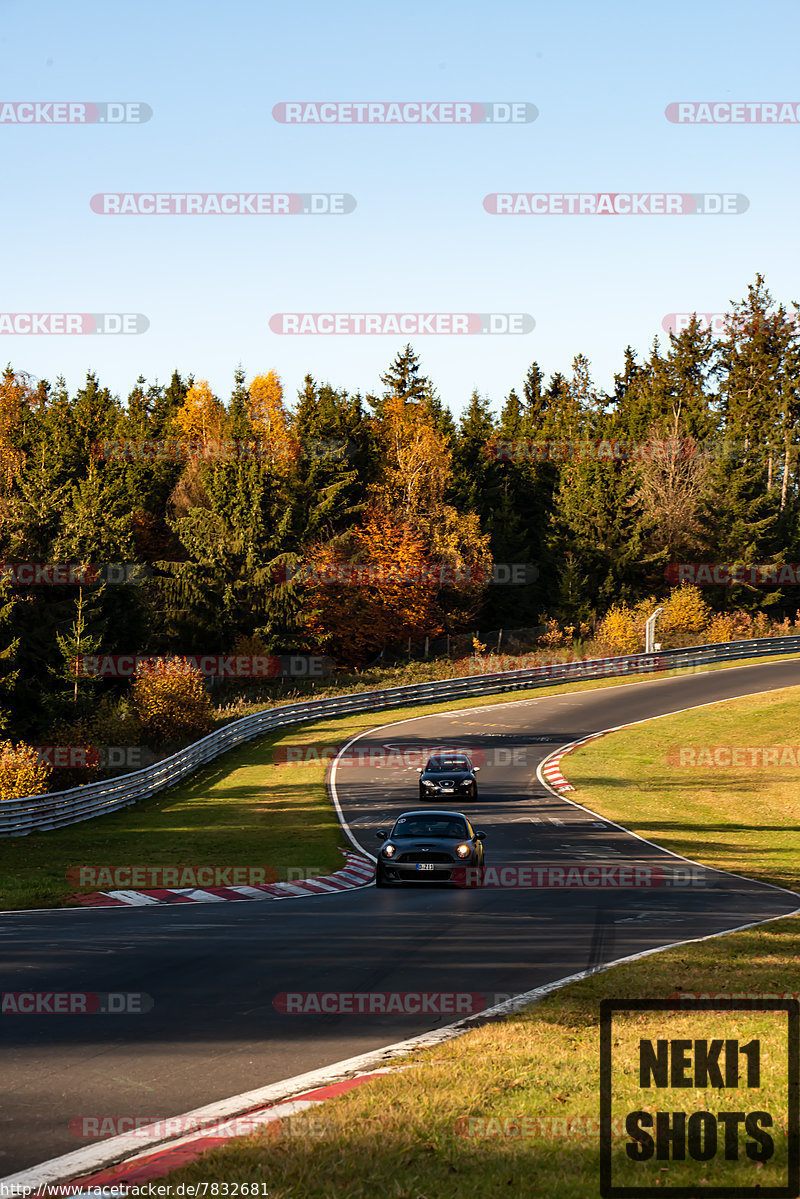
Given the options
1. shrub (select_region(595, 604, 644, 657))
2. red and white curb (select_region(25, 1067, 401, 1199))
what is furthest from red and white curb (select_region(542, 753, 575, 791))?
red and white curb (select_region(25, 1067, 401, 1199))

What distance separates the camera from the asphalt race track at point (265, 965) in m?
7.57

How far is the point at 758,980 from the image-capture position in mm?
10445

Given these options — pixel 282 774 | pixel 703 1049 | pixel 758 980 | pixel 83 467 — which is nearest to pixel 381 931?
pixel 758 980

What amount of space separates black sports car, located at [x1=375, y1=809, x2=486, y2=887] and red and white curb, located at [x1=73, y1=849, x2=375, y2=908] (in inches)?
38.5

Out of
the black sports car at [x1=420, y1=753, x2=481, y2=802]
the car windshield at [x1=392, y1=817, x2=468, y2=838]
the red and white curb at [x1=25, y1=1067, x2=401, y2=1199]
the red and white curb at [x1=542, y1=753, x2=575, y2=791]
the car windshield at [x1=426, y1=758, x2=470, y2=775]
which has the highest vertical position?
the red and white curb at [x1=25, y1=1067, x2=401, y2=1199]

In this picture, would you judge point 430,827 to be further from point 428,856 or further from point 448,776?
point 448,776

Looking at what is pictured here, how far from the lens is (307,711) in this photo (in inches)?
2047

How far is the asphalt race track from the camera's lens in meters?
7.57

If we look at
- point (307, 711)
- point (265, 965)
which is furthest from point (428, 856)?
point (307, 711)

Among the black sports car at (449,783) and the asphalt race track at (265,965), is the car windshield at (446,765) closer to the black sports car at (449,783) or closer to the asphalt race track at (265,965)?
the black sports car at (449,783)

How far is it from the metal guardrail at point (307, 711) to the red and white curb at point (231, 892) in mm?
9877

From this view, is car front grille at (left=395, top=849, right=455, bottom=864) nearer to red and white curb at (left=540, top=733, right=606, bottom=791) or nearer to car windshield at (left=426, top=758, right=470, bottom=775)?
car windshield at (left=426, top=758, right=470, bottom=775)

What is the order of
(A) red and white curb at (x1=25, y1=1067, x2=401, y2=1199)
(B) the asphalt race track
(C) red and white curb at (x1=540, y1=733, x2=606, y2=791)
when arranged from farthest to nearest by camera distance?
(C) red and white curb at (x1=540, y1=733, x2=606, y2=791) < (B) the asphalt race track < (A) red and white curb at (x1=25, y1=1067, x2=401, y2=1199)

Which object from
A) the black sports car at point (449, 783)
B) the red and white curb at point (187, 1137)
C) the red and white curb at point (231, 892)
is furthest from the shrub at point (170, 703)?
the red and white curb at point (187, 1137)
